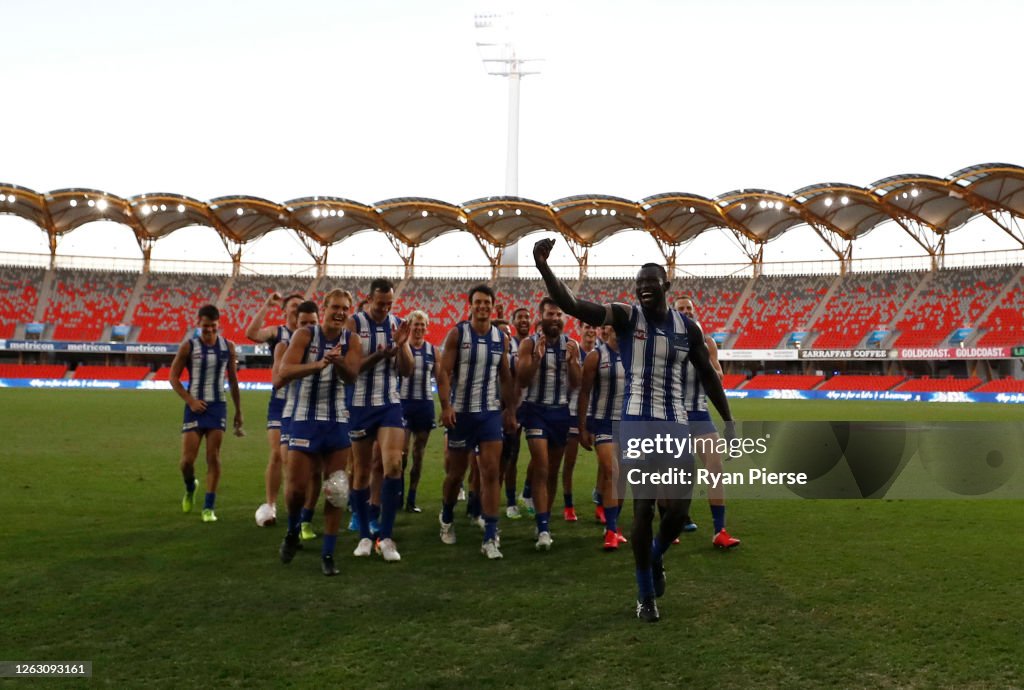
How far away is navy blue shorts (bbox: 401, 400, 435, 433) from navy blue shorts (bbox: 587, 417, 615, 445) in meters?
1.72

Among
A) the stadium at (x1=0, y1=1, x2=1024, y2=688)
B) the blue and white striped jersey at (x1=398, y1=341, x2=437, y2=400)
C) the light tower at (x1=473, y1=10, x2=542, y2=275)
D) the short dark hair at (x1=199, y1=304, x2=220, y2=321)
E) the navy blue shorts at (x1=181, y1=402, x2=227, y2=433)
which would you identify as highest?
the light tower at (x1=473, y1=10, x2=542, y2=275)

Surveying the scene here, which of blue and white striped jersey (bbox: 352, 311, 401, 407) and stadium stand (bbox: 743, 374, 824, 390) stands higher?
blue and white striped jersey (bbox: 352, 311, 401, 407)

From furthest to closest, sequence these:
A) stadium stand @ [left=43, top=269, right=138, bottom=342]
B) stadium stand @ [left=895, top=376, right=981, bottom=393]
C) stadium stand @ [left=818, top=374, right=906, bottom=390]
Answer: stadium stand @ [left=43, top=269, right=138, bottom=342] → stadium stand @ [left=818, top=374, right=906, bottom=390] → stadium stand @ [left=895, top=376, right=981, bottom=393]

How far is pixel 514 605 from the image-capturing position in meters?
5.02

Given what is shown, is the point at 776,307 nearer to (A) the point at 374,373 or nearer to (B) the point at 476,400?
(B) the point at 476,400

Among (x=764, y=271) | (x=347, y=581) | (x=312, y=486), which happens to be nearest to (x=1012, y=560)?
(x=347, y=581)

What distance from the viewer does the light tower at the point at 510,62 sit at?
58.9 m

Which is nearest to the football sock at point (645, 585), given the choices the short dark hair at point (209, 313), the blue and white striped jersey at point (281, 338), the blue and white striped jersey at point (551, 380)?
the blue and white striped jersey at point (551, 380)

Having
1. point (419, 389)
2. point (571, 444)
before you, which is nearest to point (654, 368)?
point (571, 444)

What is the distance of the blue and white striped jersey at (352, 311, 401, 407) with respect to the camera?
662cm

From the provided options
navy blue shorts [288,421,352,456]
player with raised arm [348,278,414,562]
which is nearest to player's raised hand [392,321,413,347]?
player with raised arm [348,278,414,562]

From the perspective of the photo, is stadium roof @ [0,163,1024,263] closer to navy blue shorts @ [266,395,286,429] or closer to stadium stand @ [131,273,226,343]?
stadium stand @ [131,273,226,343]

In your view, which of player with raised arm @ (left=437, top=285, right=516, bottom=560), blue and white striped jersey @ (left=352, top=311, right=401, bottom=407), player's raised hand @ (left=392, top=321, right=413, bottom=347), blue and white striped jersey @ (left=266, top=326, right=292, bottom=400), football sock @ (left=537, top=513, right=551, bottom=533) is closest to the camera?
player's raised hand @ (left=392, top=321, right=413, bottom=347)

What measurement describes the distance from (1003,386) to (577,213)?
26.5m
